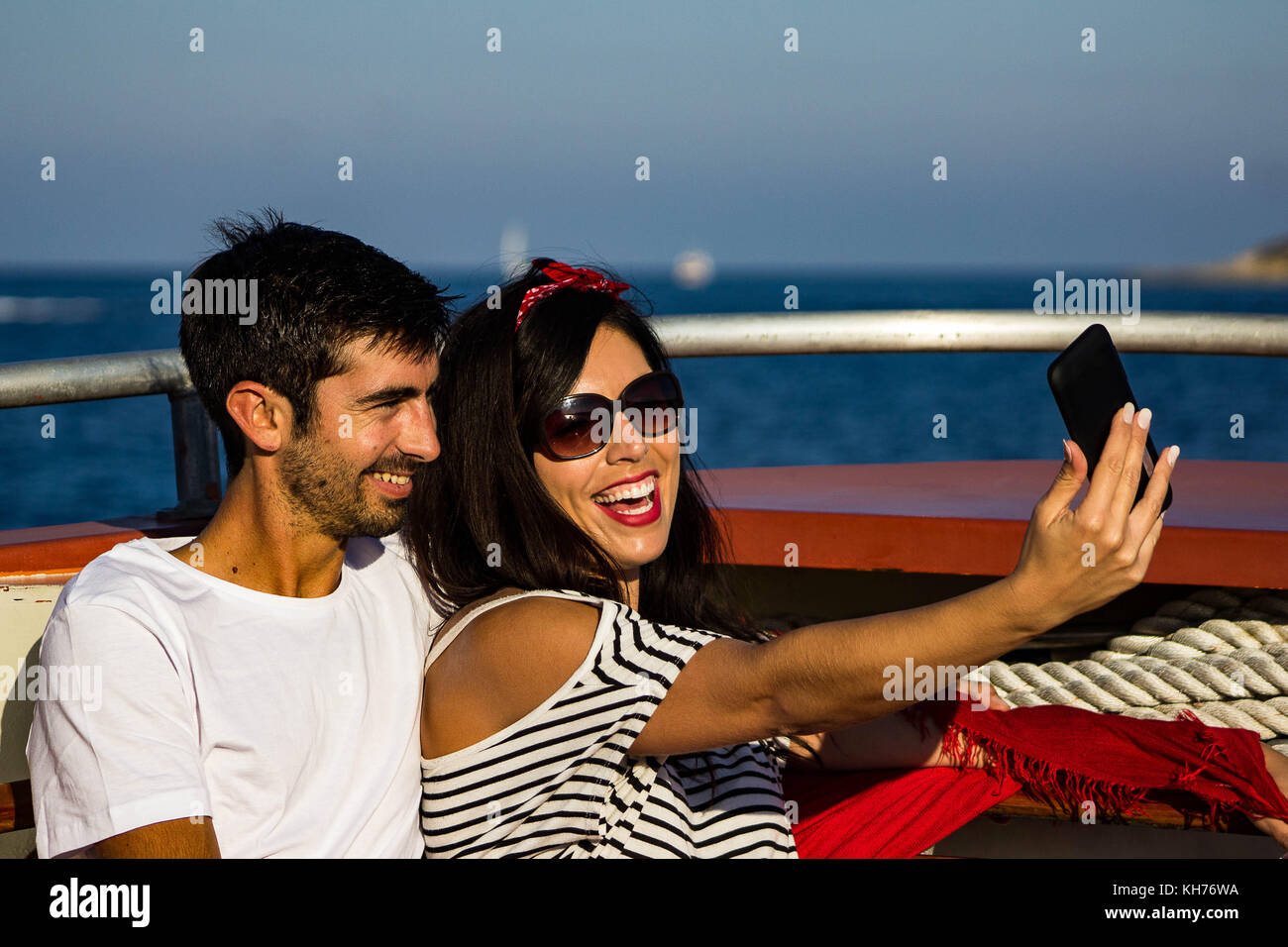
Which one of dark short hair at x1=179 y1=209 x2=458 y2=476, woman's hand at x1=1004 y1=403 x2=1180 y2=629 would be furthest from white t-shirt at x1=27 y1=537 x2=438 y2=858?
woman's hand at x1=1004 y1=403 x2=1180 y2=629

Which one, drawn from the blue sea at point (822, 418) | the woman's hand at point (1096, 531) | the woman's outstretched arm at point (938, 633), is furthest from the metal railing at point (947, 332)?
the blue sea at point (822, 418)

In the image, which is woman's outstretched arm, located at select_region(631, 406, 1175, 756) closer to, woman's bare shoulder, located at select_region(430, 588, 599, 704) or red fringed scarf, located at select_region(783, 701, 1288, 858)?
woman's bare shoulder, located at select_region(430, 588, 599, 704)

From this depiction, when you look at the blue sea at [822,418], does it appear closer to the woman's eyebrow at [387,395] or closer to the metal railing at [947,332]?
the metal railing at [947,332]

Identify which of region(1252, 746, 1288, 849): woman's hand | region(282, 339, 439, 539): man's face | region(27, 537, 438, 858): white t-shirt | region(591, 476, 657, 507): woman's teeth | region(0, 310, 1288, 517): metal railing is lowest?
region(1252, 746, 1288, 849): woman's hand

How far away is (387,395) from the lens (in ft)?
6.90

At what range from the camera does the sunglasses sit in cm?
226

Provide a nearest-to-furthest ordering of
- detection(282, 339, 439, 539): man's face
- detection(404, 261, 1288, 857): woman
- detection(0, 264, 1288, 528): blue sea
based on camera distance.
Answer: detection(404, 261, 1288, 857): woman < detection(282, 339, 439, 539): man's face < detection(0, 264, 1288, 528): blue sea

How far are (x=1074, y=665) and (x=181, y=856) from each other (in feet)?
6.65

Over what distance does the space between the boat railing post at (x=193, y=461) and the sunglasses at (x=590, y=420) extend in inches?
38.7

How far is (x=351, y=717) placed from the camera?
1.96 metres

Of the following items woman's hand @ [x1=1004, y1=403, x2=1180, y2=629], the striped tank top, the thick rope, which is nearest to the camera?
woman's hand @ [x1=1004, y1=403, x2=1180, y2=629]

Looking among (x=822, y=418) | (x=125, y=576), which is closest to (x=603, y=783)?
(x=125, y=576)

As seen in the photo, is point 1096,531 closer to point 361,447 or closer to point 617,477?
point 617,477

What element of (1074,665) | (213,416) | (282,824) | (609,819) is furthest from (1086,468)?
(1074,665)
